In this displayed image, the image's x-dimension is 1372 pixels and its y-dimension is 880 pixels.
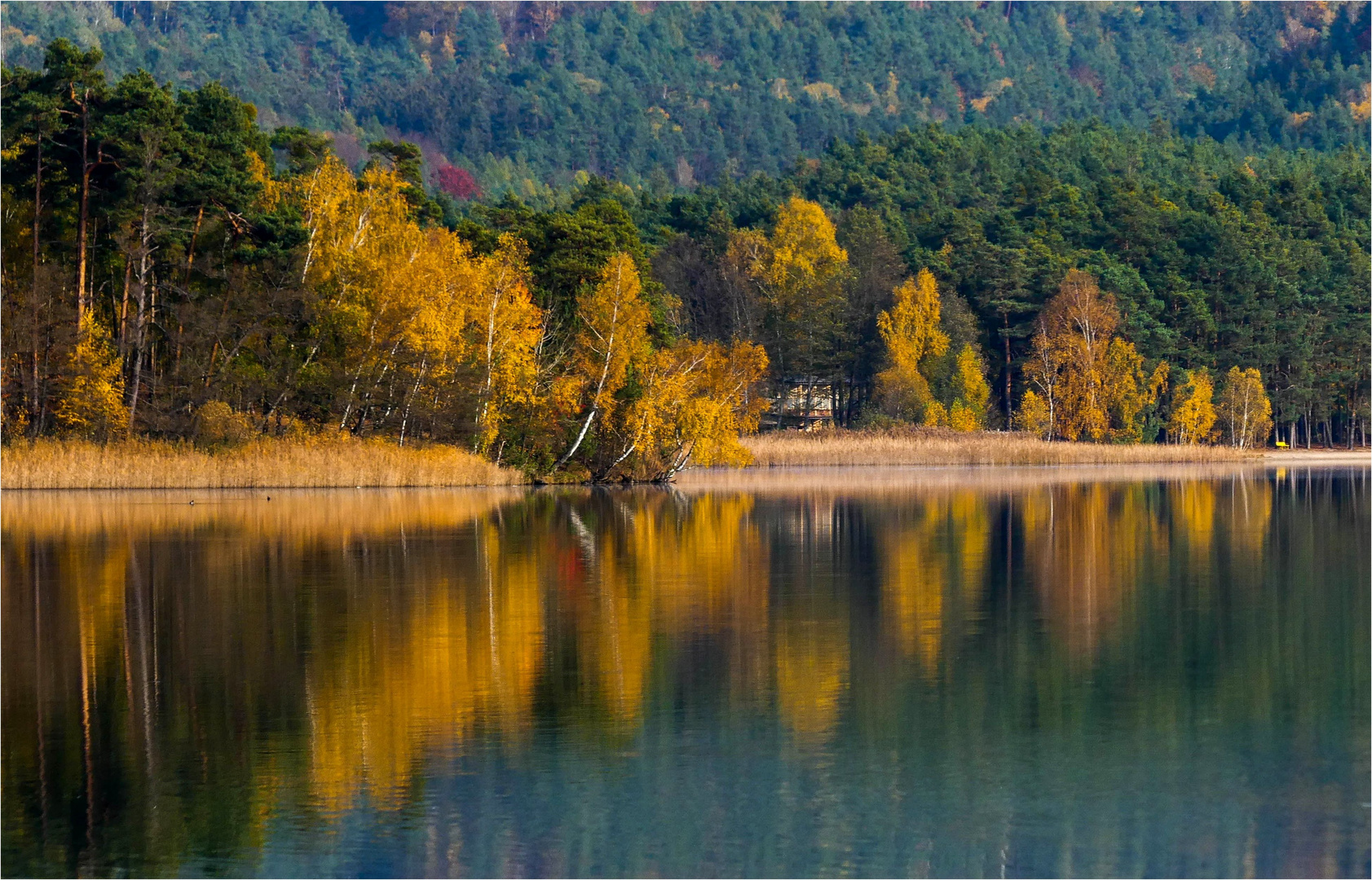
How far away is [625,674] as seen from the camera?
645 inches

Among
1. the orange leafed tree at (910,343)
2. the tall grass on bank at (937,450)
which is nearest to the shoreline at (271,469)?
the tall grass on bank at (937,450)

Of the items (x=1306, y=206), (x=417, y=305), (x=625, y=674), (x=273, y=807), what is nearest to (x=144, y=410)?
(x=417, y=305)

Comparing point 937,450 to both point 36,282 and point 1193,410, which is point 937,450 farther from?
point 36,282

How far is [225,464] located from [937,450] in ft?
129

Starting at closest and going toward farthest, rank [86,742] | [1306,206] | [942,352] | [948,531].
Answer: [86,742], [948,531], [942,352], [1306,206]

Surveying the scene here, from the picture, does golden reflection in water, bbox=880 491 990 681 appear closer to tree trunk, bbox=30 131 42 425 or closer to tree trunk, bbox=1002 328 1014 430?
Answer: tree trunk, bbox=30 131 42 425

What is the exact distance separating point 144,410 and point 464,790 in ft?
151

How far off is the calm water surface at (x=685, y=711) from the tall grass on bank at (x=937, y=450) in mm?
46780

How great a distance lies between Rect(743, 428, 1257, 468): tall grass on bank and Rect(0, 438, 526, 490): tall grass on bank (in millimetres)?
23857

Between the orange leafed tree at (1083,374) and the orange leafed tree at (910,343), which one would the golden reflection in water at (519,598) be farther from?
the orange leafed tree at (1083,374)

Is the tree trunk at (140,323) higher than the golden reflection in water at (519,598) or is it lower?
higher

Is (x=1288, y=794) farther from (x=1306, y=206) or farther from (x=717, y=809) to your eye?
(x=1306, y=206)

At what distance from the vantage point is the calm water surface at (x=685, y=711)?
10.7 m

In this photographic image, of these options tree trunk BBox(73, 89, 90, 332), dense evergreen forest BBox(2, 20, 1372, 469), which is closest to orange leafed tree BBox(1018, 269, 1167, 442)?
dense evergreen forest BBox(2, 20, 1372, 469)
